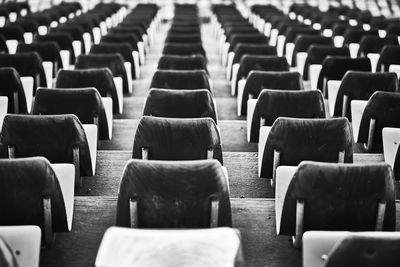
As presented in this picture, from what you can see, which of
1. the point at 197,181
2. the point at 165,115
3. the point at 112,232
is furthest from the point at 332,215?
the point at 165,115

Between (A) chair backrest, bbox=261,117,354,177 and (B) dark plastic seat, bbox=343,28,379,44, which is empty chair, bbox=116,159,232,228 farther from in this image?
(B) dark plastic seat, bbox=343,28,379,44

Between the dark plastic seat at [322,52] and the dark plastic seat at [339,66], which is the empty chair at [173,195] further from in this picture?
the dark plastic seat at [322,52]

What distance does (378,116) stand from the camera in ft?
13.0

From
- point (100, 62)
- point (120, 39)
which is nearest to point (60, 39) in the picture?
point (120, 39)

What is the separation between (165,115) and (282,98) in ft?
2.90

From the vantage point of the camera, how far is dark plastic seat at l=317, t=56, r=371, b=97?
5840 mm

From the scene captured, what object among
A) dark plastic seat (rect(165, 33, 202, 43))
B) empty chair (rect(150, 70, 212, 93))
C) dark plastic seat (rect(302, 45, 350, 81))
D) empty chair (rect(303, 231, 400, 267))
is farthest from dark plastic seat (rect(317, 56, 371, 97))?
empty chair (rect(303, 231, 400, 267))

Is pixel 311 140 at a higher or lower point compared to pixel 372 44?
lower

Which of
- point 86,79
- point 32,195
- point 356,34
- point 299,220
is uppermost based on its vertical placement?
point 356,34

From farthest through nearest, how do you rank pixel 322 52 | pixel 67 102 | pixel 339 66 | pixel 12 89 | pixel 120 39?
pixel 120 39 → pixel 322 52 → pixel 339 66 → pixel 12 89 → pixel 67 102

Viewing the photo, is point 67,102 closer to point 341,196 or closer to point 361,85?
point 341,196

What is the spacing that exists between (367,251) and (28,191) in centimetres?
155

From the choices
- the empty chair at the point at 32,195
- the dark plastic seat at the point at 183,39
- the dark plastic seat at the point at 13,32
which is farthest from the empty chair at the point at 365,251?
the dark plastic seat at the point at 13,32

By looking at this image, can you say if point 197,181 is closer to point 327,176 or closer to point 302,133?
point 327,176
